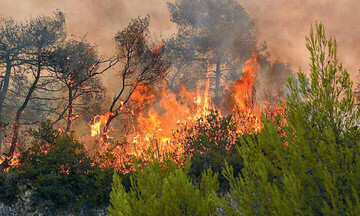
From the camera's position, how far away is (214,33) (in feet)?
119

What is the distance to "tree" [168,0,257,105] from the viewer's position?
3588 centimetres

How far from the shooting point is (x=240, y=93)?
63.1ft

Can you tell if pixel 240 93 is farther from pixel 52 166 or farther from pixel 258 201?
pixel 258 201

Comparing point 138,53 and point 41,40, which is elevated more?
point 41,40

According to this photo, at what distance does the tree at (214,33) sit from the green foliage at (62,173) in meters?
23.6

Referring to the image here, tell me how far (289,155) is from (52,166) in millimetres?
9154

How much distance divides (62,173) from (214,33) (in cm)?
2677

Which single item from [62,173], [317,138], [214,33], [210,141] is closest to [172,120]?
[210,141]

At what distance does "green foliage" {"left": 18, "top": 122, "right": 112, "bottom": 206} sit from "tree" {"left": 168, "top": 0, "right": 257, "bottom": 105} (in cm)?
2357

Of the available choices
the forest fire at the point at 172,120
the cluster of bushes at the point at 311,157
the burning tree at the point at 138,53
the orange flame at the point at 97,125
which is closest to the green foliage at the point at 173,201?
the cluster of bushes at the point at 311,157

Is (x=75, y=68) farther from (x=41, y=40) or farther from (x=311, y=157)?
(x=311, y=157)

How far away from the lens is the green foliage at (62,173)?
452 inches

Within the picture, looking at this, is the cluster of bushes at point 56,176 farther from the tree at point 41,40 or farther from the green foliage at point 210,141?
the tree at point 41,40

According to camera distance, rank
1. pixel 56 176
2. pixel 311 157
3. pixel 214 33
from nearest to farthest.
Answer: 1. pixel 311 157
2. pixel 56 176
3. pixel 214 33
